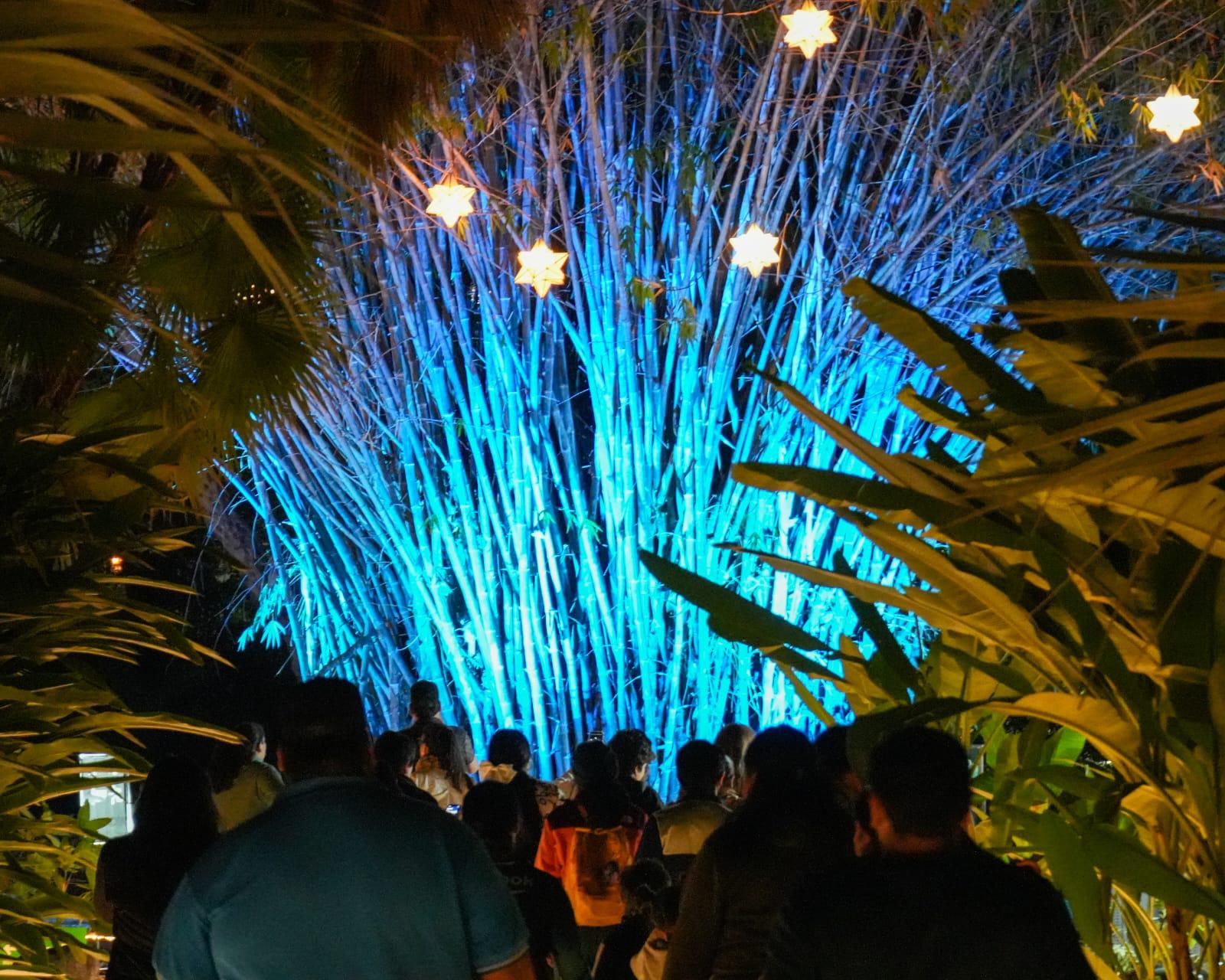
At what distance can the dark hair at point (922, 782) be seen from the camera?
1.79 m

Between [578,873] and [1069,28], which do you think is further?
[1069,28]

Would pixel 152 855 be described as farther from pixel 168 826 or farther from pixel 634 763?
pixel 634 763

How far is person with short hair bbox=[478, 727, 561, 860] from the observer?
15.0ft

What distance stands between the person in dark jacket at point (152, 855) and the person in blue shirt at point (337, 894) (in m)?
0.78

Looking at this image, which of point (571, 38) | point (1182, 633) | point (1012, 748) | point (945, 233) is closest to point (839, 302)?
point (945, 233)

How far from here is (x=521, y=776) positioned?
4.68 meters

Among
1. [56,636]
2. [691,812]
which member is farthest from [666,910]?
[56,636]

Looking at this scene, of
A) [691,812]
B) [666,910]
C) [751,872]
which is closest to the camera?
[751,872]

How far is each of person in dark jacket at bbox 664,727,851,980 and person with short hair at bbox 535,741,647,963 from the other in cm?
138

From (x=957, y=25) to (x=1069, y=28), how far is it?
4.66 ft

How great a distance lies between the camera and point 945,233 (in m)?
6.33

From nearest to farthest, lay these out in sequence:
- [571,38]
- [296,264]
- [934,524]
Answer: [934,524], [296,264], [571,38]

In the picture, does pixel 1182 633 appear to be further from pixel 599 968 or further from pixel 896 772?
pixel 599 968

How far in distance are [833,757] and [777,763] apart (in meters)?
0.61
